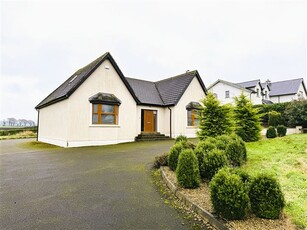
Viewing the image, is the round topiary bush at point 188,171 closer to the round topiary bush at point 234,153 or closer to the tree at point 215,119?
the round topiary bush at point 234,153

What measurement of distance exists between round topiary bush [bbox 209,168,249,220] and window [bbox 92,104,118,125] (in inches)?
442

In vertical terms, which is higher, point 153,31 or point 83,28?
point 153,31

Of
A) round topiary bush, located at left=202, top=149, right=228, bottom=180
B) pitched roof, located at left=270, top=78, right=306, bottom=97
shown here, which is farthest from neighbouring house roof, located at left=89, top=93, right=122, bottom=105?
pitched roof, located at left=270, top=78, right=306, bottom=97

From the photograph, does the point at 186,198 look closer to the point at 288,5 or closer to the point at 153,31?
the point at 288,5

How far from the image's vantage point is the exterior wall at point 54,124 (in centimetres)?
1238

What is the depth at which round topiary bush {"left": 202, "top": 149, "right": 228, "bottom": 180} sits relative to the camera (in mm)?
4473

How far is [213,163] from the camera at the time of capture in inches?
177

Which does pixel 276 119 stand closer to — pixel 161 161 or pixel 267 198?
pixel 161 161

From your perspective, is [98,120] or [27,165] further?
[98,120]

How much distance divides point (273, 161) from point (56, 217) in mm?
6532

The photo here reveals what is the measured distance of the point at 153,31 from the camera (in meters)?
17.3

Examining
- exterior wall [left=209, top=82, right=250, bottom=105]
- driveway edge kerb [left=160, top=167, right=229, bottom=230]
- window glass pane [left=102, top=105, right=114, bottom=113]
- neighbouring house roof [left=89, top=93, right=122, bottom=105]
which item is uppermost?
exterior wall [left=209, top=82, right=250, bottom=105]

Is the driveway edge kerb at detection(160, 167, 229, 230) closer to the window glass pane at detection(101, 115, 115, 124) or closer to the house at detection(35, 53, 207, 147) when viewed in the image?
the house at detection(35, 53, 207, 147)

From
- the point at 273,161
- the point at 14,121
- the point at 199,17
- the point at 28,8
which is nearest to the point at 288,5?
the point at 199,17
